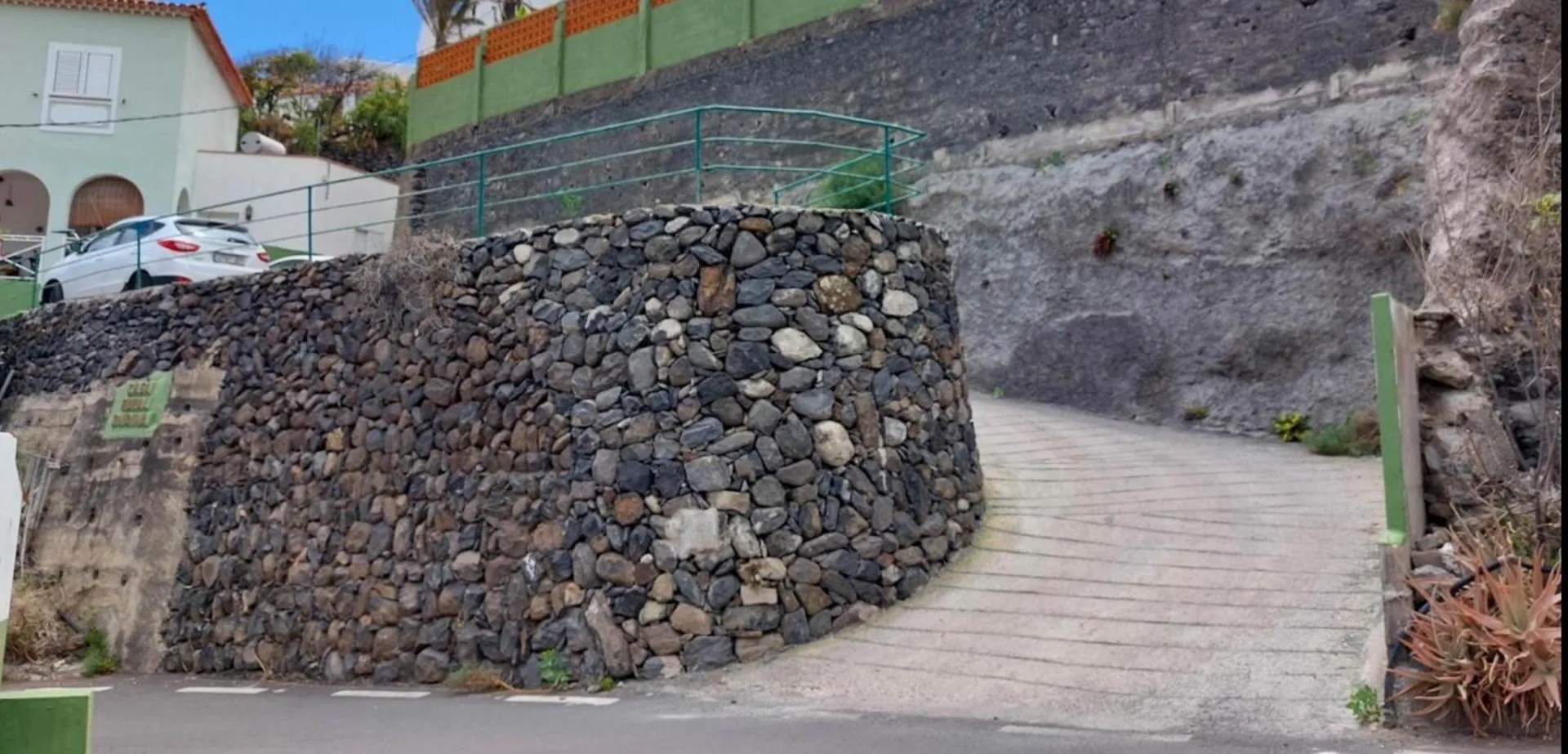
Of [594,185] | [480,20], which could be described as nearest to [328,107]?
[480,20]

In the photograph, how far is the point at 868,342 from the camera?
10375 mm

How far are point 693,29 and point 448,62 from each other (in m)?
7.21

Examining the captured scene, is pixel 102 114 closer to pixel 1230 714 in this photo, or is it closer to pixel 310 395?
pixel 310 395

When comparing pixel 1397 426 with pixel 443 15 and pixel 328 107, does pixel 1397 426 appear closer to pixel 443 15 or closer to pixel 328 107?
pixel 443 15

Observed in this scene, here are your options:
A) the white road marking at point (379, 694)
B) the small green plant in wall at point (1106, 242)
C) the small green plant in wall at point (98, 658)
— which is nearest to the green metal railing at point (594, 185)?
the small green plant in wall at point (1106, 242)

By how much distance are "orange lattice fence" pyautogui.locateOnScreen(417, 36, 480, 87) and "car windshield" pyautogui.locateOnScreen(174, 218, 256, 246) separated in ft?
33.3

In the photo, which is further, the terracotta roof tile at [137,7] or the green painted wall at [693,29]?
the terracotta roof tile at [137,7]

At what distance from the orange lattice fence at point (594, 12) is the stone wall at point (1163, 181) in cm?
521

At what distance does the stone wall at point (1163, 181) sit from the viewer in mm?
14422

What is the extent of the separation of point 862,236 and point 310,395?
213 inches

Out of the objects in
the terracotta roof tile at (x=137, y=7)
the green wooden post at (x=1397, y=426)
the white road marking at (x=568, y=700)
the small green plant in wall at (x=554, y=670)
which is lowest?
the white road marking at (x=568, y=700)

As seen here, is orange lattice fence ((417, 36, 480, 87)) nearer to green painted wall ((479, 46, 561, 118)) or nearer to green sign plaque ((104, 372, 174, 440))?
green painted wall ((479, 46, 561, 118))

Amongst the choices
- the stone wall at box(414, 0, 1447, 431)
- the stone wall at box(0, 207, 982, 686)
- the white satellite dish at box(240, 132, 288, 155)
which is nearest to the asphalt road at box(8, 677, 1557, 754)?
the stone wall at box(0, 207, 982, 686)

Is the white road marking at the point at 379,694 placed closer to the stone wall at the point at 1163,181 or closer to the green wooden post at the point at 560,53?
the stone wall at the point at 1163,181
